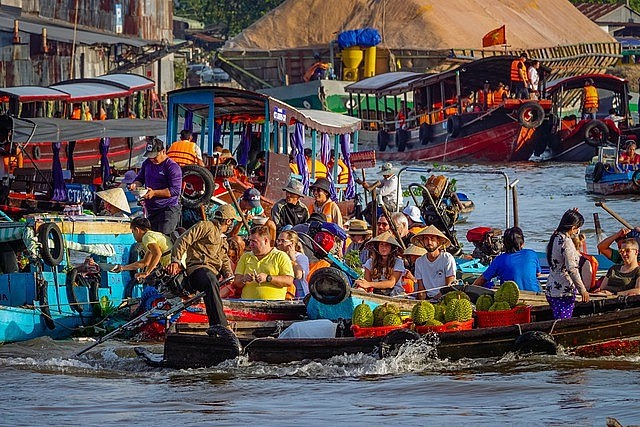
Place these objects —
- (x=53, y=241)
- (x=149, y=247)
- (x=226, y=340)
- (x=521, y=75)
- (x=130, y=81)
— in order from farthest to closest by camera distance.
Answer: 1. (x=521, y=75)
2. (x=130, y=81)
3. (x=53, y=241)
4. (x=149, y=247)
5. (x=226, y=340)

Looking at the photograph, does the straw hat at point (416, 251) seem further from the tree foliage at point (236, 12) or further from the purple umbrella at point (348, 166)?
the tree foliage at point (236, 12)

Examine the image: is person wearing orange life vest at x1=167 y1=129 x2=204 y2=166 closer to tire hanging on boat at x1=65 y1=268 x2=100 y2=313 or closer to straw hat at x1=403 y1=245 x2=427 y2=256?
tire hanging on boat at x1=65 y1=268 x2=100 y2=313

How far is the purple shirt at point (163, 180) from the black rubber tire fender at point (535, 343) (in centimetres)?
554

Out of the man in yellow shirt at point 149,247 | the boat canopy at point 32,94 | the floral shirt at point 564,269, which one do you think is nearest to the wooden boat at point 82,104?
the boat canopy at point 32,94

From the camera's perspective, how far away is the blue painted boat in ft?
48.0

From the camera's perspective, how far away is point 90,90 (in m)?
26.5

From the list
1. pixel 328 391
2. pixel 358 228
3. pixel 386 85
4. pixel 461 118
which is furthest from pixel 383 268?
pixel 386 85

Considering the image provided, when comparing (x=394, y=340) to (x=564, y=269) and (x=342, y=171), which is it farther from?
(x=342, y=171)

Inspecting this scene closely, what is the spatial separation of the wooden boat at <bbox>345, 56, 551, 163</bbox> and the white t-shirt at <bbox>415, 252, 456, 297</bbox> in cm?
2654

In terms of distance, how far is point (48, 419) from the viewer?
36.2 feet

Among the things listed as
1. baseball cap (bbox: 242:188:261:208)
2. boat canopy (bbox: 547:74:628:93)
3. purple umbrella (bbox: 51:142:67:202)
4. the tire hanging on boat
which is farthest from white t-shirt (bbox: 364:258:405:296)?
boat canopy (bbox: 547:74:628:93)

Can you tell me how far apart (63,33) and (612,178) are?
1750 centimetres

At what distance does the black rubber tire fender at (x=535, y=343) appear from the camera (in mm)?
12234

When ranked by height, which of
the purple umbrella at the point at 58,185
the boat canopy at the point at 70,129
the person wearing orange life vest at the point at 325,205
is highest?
the boat canopy at the point at 70,129
